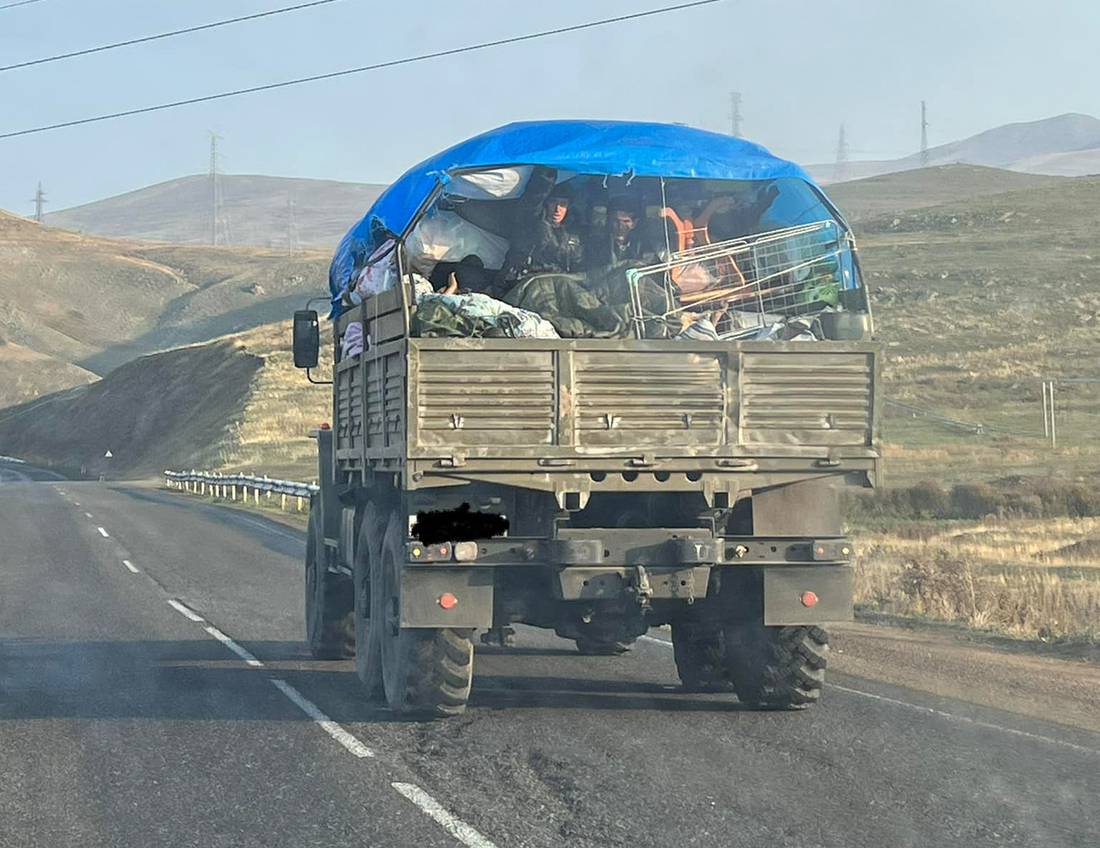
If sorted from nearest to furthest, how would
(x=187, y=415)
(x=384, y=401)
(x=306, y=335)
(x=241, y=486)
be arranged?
1. (x=384, y=401)
2. (x=306, y=335)
3. (x=241, y=486)
4. (x=187, y=415)

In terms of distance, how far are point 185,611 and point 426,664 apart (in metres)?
7.62

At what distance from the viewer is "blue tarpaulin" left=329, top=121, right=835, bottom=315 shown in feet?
31.6

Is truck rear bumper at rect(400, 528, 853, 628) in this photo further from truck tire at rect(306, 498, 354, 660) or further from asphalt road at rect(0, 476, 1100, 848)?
truck tire at rect(306, 498, 354, 660)

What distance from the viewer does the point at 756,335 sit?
9547 mm

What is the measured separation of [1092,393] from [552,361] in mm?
43561

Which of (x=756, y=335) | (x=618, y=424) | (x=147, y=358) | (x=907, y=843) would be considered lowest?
(x=907, y=843)

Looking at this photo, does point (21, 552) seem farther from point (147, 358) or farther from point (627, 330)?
point (147, 358)

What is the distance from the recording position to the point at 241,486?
150ft

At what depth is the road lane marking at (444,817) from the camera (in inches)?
256

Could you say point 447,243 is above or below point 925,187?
below

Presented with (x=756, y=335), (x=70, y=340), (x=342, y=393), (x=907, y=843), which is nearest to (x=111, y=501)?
(x=342, y=393)

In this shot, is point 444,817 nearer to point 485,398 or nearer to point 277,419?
point 485,398

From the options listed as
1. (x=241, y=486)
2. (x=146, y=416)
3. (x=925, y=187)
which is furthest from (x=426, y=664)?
(x=925, y=187)

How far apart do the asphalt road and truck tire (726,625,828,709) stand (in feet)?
0.47
